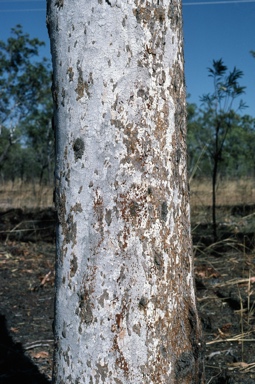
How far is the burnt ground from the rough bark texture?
1484 millimetres

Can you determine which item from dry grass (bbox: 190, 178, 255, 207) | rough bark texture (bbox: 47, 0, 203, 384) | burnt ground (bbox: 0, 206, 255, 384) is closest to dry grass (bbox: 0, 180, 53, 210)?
dry grass (bbox: 190, 178, 255, 207)

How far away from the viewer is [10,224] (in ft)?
27.1

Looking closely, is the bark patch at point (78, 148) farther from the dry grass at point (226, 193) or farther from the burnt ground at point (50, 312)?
the dry grass at point (226, 193)

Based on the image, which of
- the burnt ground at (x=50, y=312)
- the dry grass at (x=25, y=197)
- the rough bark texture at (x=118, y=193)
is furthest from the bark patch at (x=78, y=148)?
the dry grass at (x=25, y=197)

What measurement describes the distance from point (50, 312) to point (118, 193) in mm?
2893

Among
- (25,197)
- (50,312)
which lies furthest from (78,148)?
(25,197)

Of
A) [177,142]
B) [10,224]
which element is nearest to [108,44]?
[177,142]

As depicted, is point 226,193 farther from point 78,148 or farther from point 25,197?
point 78,148

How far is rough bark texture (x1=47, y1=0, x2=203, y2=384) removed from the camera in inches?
59.0

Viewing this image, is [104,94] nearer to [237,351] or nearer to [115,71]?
[115,71]

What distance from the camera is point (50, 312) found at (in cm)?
418

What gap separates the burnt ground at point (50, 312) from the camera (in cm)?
308

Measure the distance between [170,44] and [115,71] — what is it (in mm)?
207

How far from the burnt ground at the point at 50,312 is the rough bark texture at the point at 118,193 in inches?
58.4
